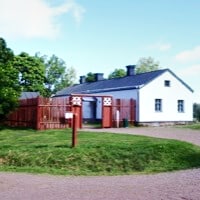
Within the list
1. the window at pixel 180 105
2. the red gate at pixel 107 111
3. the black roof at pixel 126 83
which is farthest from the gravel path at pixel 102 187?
the window at pixel 180 105

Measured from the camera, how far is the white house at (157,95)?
35.8 meters

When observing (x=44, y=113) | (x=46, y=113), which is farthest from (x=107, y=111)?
(x=44, y=113)

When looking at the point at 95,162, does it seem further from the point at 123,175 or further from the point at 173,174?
the point at 173,174

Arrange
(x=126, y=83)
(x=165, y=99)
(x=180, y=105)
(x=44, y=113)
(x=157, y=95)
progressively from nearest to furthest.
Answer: (x=44, y=113)
(x=157, y=95)
(x=165, y=99)
(x=126, y=83)
(x=180, y=105)

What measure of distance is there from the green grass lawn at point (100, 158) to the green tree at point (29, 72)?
4890 centimetres

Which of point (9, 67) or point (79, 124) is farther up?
point (9, 67)

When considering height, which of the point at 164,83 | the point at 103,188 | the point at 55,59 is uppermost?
the point at 55,59

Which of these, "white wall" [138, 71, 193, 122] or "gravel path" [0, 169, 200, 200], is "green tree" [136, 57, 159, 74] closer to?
"white wall" [138, 71, 193, 122]

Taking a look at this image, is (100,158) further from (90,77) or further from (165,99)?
(90,77)

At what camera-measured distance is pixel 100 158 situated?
48.9 ft

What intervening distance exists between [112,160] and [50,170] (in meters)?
2.34

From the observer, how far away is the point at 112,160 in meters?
14.8

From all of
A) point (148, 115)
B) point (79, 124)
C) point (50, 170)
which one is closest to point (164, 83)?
point (148, 115)

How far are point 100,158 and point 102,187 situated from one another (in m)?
4.58
